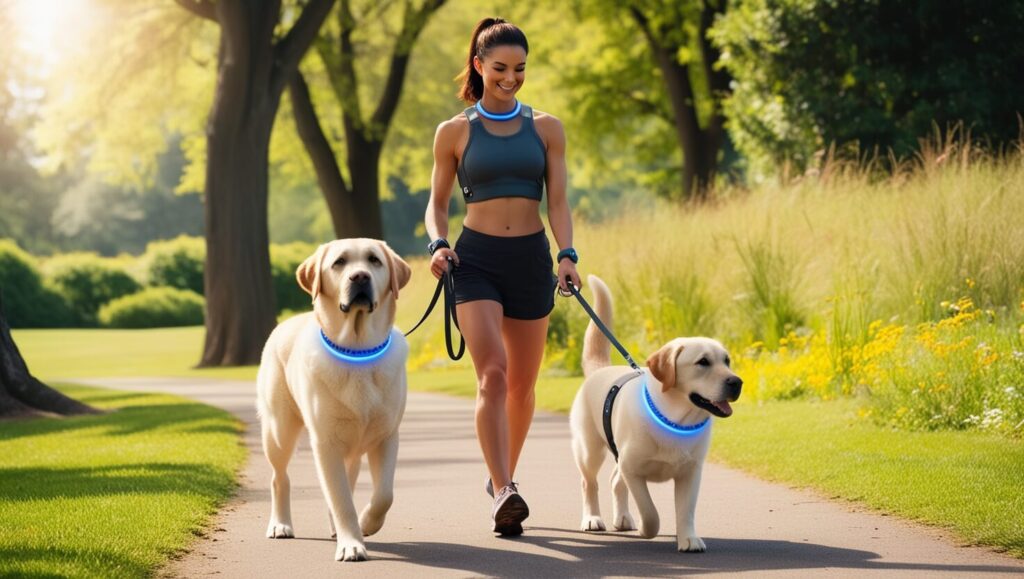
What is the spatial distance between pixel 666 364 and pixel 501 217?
131 centimetres

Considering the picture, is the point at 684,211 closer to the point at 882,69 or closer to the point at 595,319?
the point at 882,69

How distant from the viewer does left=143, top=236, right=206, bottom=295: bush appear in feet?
172

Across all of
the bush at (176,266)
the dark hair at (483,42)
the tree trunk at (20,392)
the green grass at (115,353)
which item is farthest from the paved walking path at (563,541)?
the bush at (176,266)

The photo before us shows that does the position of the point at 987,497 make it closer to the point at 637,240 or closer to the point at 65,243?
the point at 637,240

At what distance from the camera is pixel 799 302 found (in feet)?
51.6

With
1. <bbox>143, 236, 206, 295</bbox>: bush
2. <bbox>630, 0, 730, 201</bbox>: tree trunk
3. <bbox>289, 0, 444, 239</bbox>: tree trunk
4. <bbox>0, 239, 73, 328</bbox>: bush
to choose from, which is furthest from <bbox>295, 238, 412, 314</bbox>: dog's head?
<bbox>143, 236, 206, 295</bbox>: bush

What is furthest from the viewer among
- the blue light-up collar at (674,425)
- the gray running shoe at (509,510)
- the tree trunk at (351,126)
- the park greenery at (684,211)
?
the tree trunk at (351,126)

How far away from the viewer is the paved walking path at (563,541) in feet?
20.9

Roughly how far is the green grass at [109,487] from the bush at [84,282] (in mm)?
33863

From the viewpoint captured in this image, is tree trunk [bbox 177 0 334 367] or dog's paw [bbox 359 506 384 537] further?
tree trunk [bbox 177 0 334 367]

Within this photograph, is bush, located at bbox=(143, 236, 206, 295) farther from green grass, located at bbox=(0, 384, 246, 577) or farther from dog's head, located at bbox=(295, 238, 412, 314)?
dog's head, located at bbox=(295, 238, 412, 314)

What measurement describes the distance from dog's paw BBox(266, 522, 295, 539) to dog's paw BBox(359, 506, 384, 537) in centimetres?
55

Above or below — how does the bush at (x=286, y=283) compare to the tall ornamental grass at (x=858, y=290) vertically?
above

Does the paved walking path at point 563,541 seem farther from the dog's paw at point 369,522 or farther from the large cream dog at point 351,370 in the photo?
the large cream dog at point 351,370
